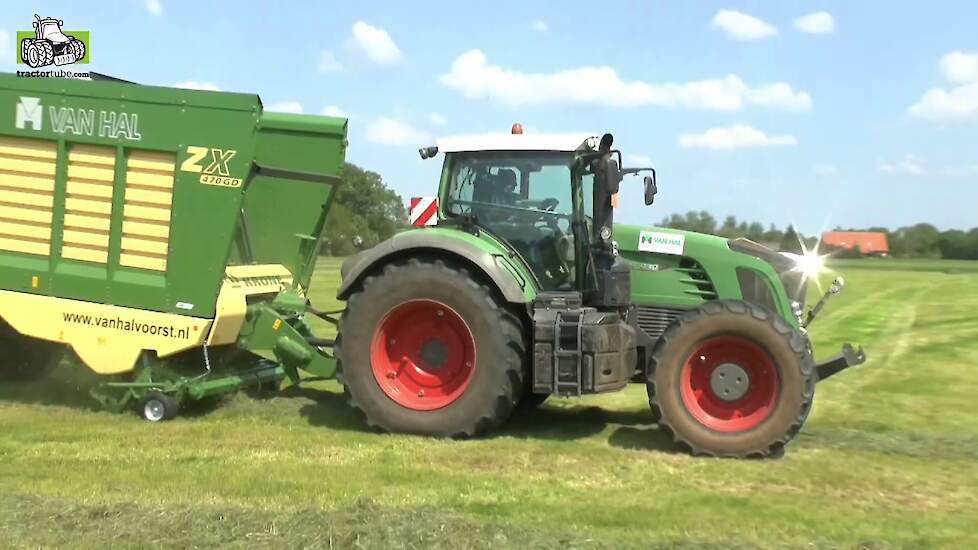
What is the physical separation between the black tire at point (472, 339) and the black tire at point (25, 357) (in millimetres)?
2945

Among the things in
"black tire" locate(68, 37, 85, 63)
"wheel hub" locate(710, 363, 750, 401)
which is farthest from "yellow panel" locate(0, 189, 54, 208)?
"wheel hub" locate(710, 363, 750, 401)

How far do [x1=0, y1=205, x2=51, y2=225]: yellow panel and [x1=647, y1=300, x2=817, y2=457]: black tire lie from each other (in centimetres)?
459

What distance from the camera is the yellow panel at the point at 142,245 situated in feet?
21.2

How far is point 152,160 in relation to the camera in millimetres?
6434

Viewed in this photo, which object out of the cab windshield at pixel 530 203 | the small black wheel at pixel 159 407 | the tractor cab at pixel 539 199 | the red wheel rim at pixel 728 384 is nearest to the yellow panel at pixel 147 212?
the small black wheel at pixel 159 407

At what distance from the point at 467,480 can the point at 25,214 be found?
13.5 ft

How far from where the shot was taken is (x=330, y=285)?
24.4 metres

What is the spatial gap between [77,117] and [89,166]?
37 centimetres

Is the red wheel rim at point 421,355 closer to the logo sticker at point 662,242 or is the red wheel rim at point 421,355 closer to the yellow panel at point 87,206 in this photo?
the logo sticker at point 662,242

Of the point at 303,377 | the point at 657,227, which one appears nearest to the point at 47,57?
the point at 303,377

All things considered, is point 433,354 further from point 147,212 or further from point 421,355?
point 147,212

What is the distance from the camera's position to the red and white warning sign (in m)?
6.59

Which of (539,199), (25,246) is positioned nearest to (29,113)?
(25,246)

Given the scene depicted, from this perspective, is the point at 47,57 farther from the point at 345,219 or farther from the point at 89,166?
the point at 345,219
